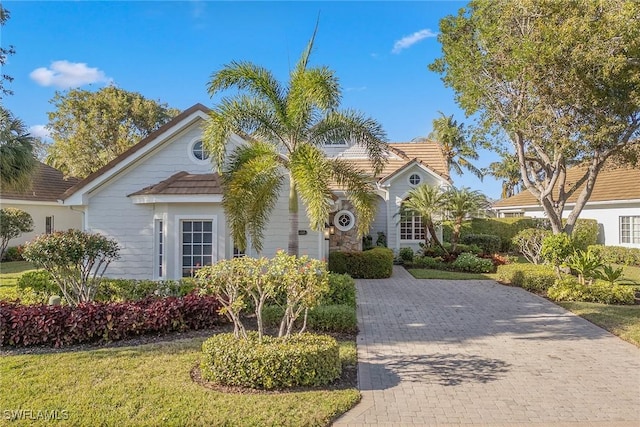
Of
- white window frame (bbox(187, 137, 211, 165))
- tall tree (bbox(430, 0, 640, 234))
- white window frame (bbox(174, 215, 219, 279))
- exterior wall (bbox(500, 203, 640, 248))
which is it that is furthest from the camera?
exterior wall (bbox(500, 203, 640, 248))

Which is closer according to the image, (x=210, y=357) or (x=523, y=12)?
(x=210, y=357)

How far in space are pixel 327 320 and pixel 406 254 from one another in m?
13.8

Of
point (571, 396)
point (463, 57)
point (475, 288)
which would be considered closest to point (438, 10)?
point (463, 57)

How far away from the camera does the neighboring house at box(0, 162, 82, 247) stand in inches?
957

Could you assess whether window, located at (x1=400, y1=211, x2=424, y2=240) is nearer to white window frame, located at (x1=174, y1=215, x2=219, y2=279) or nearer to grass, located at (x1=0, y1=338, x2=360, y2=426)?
white window frame, located at (x1=174, y1=215, x2=219, y2=279)

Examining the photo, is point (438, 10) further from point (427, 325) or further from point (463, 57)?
point (427, 325)

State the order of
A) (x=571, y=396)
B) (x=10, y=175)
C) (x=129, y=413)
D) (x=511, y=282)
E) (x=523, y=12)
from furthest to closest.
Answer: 1. (x=511, y=282)
2. (x=10, y=175)
3. (x=523, y=12)
4. (x=571, y=396)
5. (x=129, y=413)

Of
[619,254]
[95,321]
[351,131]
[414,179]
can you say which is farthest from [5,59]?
[619,254]

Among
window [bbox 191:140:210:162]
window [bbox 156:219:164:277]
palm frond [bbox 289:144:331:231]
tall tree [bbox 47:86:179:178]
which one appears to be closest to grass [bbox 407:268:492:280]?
palm frond [bbox 289:144:331:231]

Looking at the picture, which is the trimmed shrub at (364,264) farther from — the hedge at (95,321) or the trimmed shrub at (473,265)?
the hedge at (95,321)

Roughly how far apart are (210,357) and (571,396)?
540 centimetres

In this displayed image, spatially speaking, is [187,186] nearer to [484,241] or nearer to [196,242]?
[196,242]

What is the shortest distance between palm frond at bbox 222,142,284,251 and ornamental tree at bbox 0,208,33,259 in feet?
51.7

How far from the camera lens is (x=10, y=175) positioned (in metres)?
14.4
